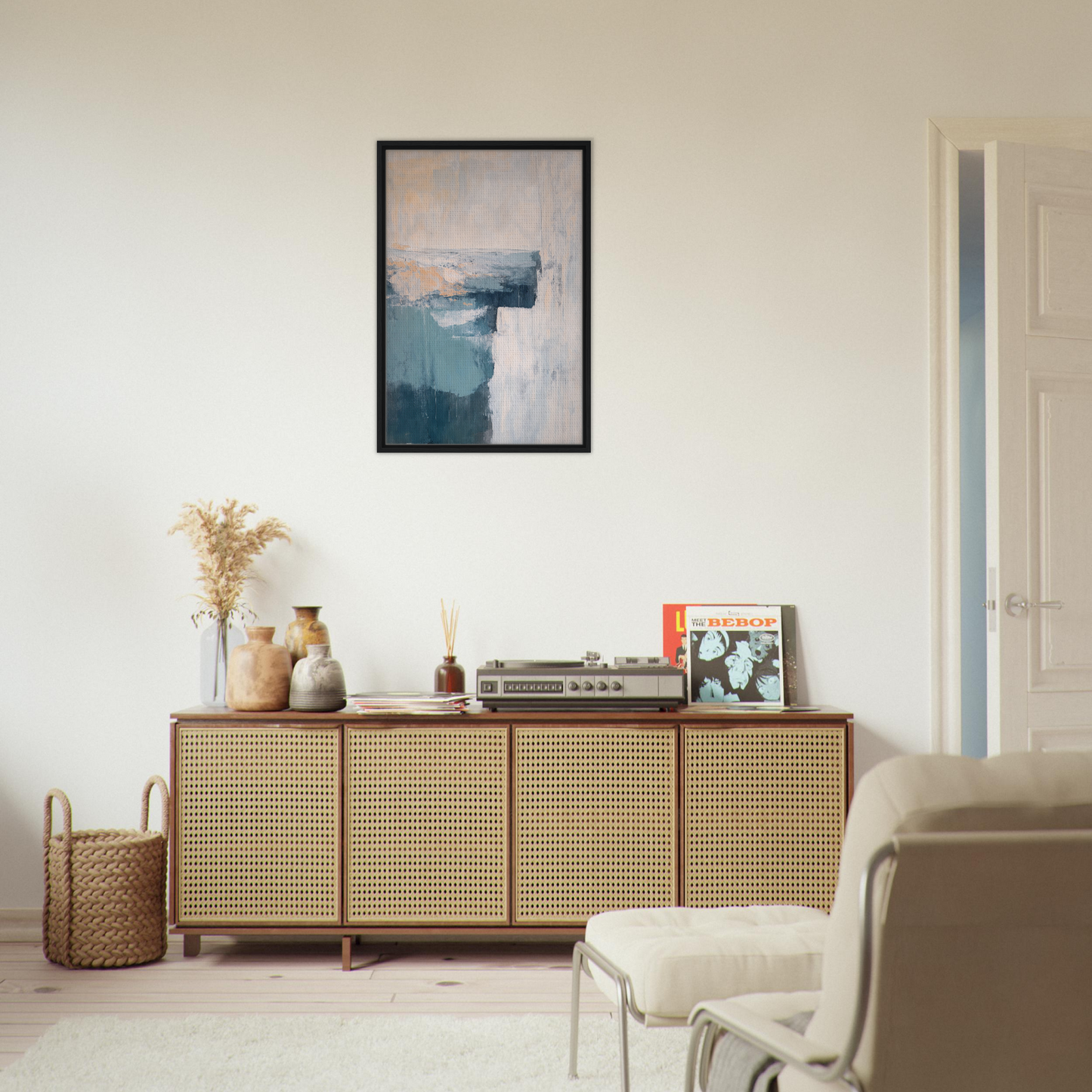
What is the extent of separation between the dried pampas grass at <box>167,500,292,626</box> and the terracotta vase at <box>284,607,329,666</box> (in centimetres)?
22

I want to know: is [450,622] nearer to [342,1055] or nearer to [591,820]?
[591,820]

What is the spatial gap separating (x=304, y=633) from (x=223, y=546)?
39cm

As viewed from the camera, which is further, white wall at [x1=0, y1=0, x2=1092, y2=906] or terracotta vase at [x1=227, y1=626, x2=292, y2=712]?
white wall at [x1=0, y1=0, x2=1092, y2=906]

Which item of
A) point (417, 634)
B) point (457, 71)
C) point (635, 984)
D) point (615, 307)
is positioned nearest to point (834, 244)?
point (615, 307)

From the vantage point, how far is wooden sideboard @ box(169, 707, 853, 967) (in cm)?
305

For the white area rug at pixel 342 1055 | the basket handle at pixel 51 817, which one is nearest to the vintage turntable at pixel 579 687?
the white area rug at pixel 342 1055

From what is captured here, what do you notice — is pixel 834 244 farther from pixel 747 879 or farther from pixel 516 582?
pixel 747 879

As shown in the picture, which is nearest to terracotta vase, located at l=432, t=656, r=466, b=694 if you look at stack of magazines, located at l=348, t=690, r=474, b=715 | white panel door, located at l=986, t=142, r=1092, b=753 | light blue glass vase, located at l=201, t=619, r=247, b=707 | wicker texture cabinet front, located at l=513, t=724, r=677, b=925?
stack of magazines, located at l=348, t=690, r=474, b=715

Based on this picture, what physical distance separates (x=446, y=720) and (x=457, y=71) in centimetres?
217

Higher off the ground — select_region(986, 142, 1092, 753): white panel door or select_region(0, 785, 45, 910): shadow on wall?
select_region(986, 142, 1092, 753): white panel door

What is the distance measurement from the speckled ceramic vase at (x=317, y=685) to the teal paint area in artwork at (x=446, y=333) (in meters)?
0.81

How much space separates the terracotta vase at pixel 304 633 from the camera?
3.28 meters

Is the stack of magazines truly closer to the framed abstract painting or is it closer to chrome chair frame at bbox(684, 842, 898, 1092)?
the framed abstract painting

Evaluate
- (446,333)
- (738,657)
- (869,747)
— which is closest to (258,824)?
(738,657)
